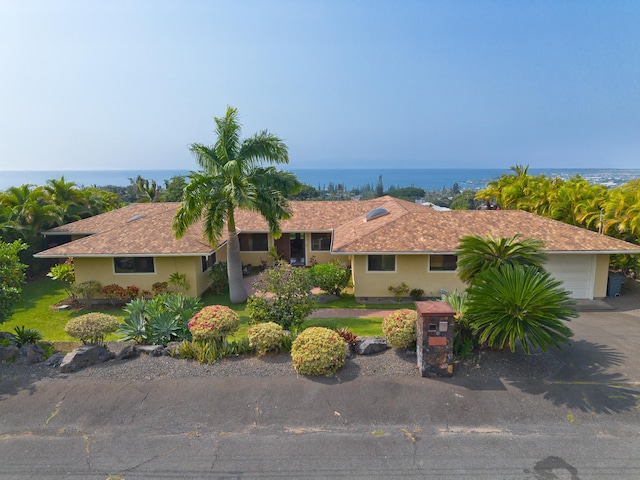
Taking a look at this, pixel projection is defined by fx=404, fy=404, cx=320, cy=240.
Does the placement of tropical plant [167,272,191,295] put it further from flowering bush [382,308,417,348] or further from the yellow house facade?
flowering bush [382,308,417,348]

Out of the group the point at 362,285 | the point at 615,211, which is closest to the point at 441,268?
the point at 362,285

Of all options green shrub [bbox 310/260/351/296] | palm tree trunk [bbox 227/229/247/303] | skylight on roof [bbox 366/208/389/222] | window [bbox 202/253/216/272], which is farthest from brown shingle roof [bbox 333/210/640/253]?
window [bbox 202/253/216/272]

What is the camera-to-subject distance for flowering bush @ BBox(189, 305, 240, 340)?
381 inches

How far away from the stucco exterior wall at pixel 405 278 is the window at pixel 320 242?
19.5ft

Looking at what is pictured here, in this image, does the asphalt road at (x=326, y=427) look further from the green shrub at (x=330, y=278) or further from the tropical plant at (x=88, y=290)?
the tropical plant at (x=88, y=290)

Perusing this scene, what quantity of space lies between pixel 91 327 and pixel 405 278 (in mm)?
11973

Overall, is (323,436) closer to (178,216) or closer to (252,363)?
(252,363)

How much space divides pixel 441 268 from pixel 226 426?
12.4 m

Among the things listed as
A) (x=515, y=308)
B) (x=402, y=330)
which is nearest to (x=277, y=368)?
(x=402, y=330)

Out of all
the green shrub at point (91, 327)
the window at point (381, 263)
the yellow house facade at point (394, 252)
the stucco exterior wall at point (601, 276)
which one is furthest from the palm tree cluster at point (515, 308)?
the stucco exterior wall at point (601, 276)

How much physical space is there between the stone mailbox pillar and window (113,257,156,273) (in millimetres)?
13442

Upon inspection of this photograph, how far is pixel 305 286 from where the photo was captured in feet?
38.5

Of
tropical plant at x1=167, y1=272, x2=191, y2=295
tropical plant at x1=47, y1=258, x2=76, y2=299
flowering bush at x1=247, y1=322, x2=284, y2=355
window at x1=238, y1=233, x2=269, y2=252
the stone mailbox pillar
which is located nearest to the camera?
the stone mailbox pillar

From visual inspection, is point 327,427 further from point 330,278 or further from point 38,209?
point 38,209
